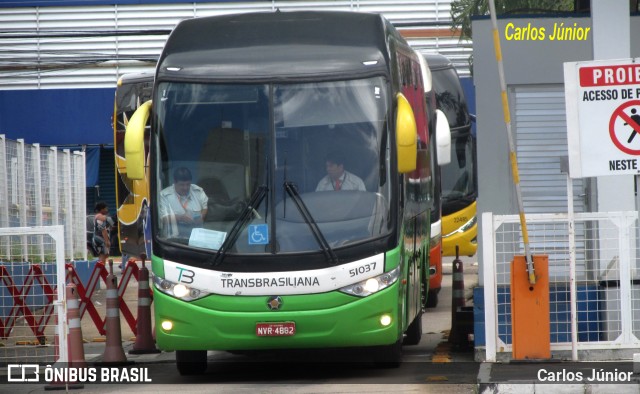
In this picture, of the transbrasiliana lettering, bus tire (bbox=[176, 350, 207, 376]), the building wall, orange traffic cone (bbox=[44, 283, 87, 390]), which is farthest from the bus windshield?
the building wall

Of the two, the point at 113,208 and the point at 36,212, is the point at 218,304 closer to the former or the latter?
the point at 36,212

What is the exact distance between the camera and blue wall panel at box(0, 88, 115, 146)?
1668 inches

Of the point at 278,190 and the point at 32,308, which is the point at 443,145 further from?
the point at 32,308

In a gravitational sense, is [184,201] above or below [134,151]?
below

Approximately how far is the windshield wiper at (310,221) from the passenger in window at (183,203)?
0.81 m

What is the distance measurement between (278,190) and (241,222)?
459mm

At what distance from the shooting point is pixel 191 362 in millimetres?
12883

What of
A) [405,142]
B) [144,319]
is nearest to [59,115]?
[144,319]

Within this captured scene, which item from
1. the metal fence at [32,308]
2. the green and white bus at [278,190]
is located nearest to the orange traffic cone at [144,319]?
the metal fence at [32,308]

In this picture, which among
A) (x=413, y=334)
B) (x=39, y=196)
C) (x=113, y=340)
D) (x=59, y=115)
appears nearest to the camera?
(x=113, y=340)

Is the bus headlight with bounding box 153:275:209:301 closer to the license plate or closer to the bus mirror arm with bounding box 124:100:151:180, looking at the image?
the license plate

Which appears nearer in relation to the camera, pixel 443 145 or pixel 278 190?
pixel 278 190

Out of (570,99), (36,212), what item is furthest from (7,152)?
(570,99)

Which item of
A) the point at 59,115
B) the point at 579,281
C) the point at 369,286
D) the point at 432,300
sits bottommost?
the point at 432,300
